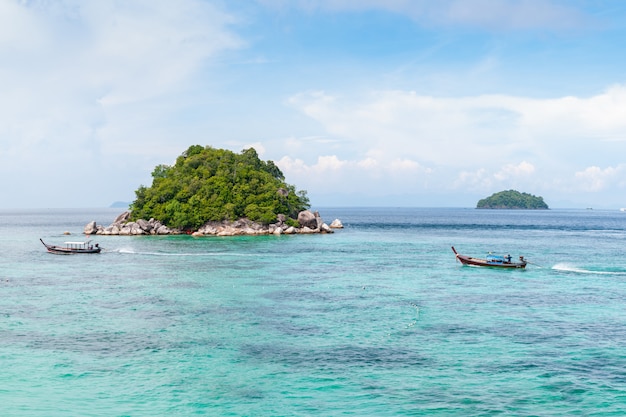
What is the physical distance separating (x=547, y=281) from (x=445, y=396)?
36504 millimetres

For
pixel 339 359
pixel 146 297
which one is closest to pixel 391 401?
pixel 339 359

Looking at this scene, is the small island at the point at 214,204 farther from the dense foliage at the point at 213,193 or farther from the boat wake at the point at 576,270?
the boat wake at the point at 576,270

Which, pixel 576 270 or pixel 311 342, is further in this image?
pixel 576 270

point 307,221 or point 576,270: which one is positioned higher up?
point 307,221

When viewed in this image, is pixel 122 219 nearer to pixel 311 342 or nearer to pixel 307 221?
pixel 307 221

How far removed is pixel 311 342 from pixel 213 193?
315ft

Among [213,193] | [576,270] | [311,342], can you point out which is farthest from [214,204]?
[311,342]

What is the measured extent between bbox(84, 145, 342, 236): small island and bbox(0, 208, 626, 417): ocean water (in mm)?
56488

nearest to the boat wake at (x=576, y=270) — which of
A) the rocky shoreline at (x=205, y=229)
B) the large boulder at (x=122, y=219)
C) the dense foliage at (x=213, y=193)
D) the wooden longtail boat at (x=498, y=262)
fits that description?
the wooden longtail boat at (x=498, y=262)

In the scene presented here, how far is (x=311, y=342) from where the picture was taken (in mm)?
30000

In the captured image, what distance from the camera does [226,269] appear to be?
201 feet

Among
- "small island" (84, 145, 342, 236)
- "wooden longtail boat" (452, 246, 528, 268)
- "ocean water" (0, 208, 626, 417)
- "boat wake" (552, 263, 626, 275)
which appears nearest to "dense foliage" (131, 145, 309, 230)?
"small island" (84, 145, 342, 236)

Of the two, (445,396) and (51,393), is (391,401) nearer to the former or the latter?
(445,396)

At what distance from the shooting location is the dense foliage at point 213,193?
118 meters
